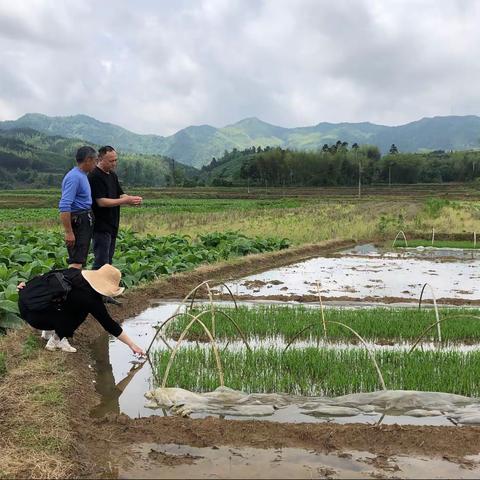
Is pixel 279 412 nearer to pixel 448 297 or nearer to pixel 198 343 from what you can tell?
pixel 198 343

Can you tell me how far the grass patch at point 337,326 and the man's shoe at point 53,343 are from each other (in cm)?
172

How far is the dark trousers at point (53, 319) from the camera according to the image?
15.8 feet

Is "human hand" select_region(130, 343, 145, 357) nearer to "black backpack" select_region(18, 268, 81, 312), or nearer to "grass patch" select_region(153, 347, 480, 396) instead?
"grass patch" select_region(153, 347, 480, 396)

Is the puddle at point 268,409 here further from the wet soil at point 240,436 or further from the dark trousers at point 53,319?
the dark trousers at point 53,319

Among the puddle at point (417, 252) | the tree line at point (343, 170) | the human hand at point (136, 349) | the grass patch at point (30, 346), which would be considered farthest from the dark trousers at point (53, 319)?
the tree line at point (343, 170)

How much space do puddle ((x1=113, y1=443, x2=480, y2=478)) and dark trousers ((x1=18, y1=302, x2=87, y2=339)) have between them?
192 cm

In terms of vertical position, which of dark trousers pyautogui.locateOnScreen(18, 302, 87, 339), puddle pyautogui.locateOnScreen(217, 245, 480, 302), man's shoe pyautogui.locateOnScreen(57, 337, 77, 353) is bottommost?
puddle pyautogui.locateOnScreen(217, 245, 480, 302)

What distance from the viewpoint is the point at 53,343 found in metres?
5.00

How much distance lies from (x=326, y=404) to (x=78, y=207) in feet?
10.6

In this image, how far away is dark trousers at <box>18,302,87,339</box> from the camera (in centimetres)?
480

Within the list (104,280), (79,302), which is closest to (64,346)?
(79,302)

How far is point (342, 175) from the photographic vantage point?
233 feet

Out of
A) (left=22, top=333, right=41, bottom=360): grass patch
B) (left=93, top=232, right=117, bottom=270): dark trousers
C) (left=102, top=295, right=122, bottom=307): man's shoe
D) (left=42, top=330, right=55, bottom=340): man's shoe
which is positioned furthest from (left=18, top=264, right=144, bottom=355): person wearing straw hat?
(left=102, top=295, right=122, bottom=307): man's shoe

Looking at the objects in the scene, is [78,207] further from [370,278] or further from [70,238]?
[370,278]
